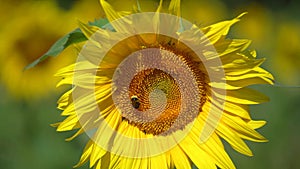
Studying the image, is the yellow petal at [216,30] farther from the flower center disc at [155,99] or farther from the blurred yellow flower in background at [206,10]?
the blurred yellow flower in background at [206,10]

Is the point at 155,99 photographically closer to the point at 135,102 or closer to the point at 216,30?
the point at 135,102

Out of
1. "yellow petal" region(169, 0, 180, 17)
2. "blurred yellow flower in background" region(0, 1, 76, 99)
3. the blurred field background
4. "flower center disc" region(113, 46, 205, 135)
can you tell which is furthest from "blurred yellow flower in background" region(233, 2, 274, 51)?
"yellow petal" region(169, 0, 180, 17)

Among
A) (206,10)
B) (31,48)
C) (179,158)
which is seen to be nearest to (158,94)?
(179,158)

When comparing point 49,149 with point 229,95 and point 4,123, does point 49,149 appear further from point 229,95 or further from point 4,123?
point 229,95

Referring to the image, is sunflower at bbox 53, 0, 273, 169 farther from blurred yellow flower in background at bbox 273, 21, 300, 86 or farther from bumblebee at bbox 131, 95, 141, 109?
blurred yellow flower in background at bbox 273, 21, 300, 86

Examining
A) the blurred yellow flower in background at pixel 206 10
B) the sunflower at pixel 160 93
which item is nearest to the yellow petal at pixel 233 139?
the sunflower at pixel 160 93

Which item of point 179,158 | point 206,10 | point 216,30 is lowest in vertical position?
point 206,10

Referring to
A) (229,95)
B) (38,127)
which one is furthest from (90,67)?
(38,127)
